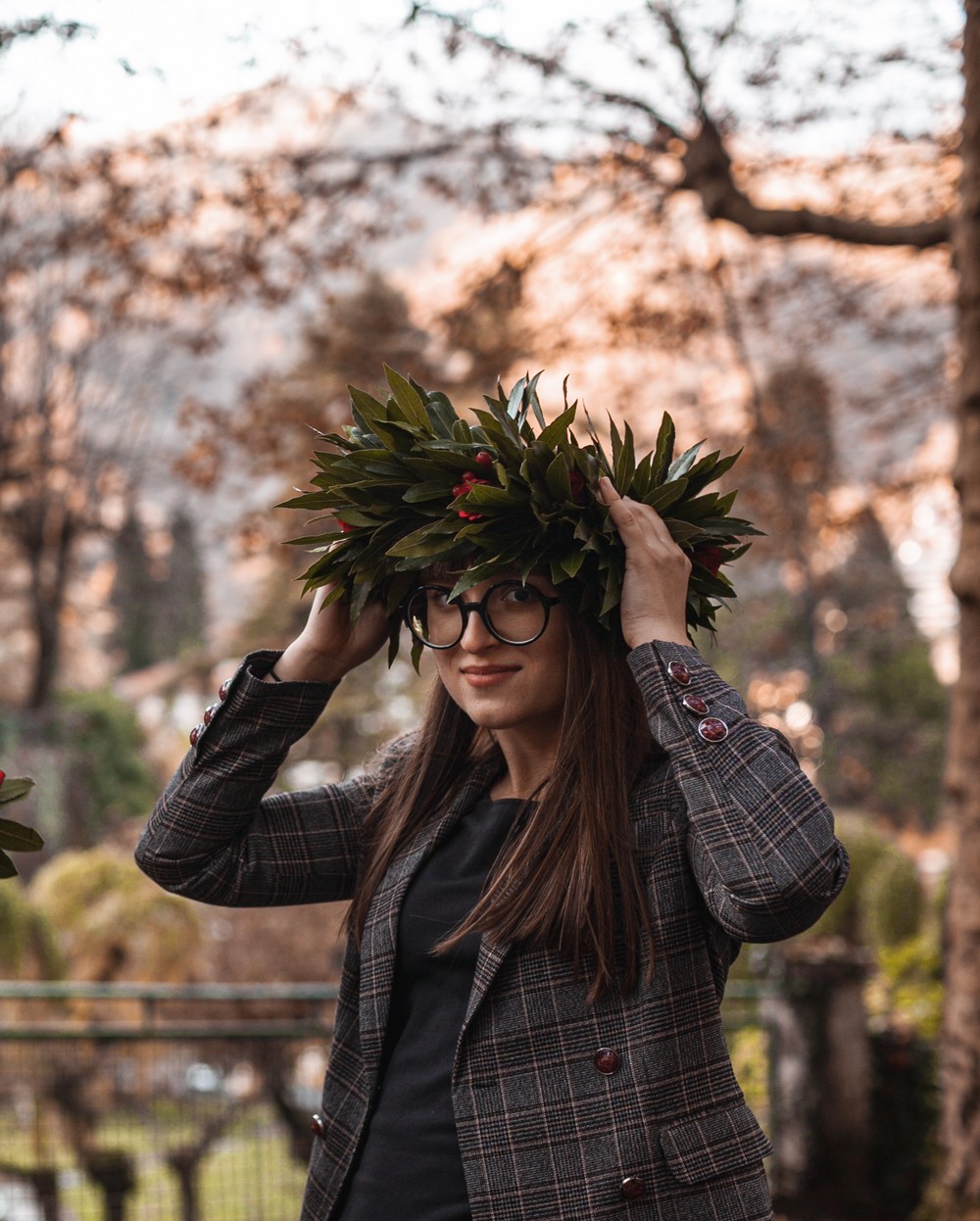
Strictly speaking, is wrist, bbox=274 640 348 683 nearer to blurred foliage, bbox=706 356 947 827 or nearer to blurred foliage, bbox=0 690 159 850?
blurred foliage, bbox=706 356 947 827

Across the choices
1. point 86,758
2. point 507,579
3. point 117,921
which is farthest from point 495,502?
point 86,758

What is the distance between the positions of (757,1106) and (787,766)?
4759 millimetres

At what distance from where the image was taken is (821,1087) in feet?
18.7

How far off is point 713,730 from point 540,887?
0.34 meters

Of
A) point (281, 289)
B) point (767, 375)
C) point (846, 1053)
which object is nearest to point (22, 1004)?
point (281, 289)

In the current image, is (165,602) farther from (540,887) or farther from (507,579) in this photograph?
(540,887)

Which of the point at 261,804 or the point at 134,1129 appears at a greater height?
the point at 261,804

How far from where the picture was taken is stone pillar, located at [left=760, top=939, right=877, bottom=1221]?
5.60 meters

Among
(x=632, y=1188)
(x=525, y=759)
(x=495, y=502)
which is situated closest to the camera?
(x=632, y=1188)

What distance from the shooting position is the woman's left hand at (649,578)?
1886 mm

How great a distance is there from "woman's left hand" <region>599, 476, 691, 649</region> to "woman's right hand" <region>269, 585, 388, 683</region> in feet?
1.47

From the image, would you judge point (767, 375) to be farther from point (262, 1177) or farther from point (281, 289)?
point (262, 1177)

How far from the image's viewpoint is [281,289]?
7.58 m

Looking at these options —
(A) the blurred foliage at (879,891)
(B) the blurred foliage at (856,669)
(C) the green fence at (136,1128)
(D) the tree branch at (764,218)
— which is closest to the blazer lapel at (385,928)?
(C) the green fence at (136,1128)
